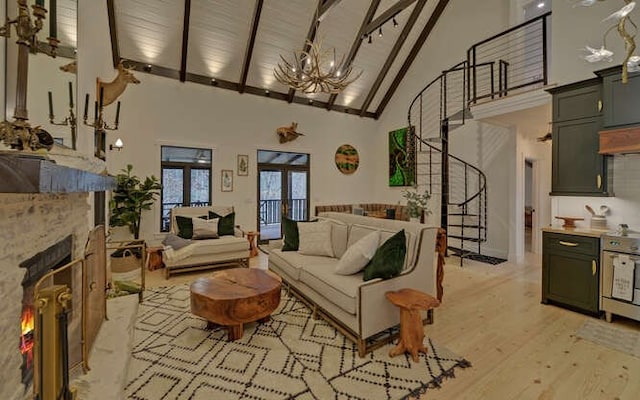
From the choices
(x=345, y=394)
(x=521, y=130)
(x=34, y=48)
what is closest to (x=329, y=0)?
(x=521, y=130)

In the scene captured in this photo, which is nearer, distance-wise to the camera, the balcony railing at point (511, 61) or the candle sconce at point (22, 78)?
the candle sconce at point (22, 78)

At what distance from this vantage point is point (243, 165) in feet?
22.5

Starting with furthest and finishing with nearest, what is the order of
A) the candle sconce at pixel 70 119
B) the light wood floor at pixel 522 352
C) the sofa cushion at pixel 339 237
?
the sofa cushion at pixel 339 237
the light wood floor at pixel 522 352
the candle sconce at pixel 70 119

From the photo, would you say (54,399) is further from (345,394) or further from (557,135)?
(557,135)

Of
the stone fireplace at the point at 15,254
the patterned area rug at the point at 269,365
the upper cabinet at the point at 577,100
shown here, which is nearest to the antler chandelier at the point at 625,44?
the upper cabinet at the point at 577,100

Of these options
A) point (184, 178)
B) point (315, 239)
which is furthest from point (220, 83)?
point (315, 239)

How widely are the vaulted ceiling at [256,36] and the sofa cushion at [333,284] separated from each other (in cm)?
363

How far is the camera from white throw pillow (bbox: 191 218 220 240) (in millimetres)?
4887

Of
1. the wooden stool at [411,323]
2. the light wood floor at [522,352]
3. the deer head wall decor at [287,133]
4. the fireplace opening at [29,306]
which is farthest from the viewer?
the deer head wall decor at [287,133]

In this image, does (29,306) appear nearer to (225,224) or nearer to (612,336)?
(225,224)

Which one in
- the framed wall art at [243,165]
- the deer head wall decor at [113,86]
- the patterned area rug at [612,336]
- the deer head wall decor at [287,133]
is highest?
the deer head wall decor at [287,133]

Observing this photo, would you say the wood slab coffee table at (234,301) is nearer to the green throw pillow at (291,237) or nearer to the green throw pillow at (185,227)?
the green throw pillow at (291,237)

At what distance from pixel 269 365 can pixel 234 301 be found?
587 mm

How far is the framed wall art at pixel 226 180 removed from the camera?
6590 millimetres
